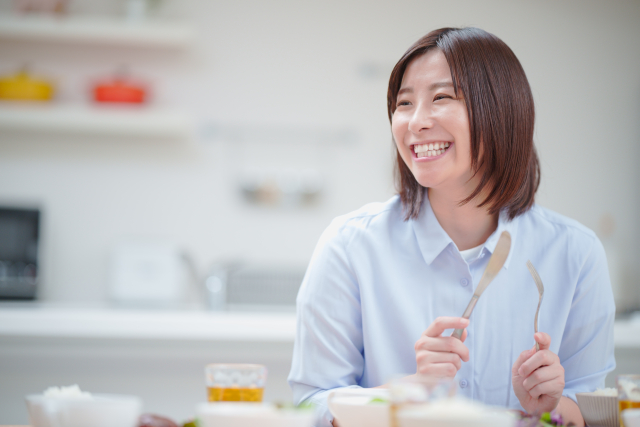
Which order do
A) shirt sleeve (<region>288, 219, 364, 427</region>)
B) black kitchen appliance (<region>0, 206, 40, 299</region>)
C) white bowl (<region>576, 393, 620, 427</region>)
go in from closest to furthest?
white bowl (<region>576, 393, 620, 427</region>)
shirt sleeve (<region>288, 219, 364, 427</region>)
black kitchen appliance (<region>0, 206, 40, 299</region>)

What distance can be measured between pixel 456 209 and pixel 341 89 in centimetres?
198

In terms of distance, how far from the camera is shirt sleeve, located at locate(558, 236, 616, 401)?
116cm

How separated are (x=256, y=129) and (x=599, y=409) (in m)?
2.45

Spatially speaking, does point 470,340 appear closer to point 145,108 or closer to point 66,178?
point 145,108

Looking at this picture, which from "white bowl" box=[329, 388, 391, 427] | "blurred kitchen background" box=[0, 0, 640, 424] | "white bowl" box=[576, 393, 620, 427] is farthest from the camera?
"blurred kitchen background" box=[0, 0, 640, 424]

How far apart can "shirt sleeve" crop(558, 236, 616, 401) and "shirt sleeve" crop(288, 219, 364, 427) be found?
1.29ft

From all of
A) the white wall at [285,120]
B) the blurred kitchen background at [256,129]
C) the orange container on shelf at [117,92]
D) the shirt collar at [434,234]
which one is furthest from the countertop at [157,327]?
the shirt collar at [434,234]

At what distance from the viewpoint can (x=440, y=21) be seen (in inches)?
124

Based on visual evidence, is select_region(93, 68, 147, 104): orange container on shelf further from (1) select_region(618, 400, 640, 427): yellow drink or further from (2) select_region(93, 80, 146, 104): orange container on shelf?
(1) select_region(618, 400, 640, 427): yellow drink

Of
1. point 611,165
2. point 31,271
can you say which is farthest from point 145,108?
point 611,165

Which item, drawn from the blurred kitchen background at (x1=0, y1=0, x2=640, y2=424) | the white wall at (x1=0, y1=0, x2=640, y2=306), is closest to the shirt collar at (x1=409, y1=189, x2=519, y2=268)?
the blurred kitchen background at (x1=0, y1=0, x2=640, y2=424)

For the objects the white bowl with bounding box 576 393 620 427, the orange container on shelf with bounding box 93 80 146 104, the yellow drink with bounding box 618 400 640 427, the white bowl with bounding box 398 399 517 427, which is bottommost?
the white bowl with bounding box 576 393 620 427

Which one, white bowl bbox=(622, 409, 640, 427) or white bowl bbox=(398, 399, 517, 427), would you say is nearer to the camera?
white bowl bbox=(398, 399, 517, 427)

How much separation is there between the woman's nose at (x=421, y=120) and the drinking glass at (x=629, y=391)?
52cm
